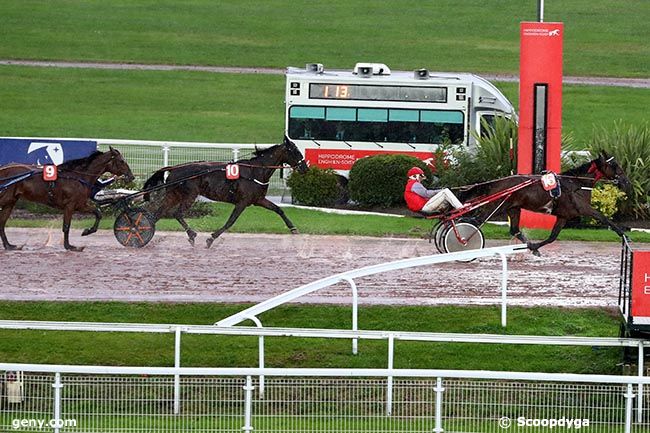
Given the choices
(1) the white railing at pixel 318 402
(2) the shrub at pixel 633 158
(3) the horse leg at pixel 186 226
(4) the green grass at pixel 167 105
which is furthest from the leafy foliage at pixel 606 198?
(1) the white railing at pixel 318 402

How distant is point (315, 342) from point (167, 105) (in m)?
21.9

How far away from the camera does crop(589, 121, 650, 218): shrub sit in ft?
74.9

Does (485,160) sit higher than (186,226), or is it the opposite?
(485,160)

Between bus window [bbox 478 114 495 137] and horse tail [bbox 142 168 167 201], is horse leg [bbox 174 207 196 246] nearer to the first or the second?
horse tail [bbox 142 168 167 201]

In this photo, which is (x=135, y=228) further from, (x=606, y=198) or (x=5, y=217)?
(x=606, y=198)

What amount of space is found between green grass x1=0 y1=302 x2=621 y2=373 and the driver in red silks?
2498 millimetres

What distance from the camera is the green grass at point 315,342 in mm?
15047

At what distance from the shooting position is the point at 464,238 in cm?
1914

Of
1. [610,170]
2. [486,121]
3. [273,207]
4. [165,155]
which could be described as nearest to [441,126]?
[486,121]

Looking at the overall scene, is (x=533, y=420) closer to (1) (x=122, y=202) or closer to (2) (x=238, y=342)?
(2) (x=238, y=342)

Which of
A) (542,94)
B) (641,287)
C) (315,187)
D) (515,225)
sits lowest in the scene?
(641,287)

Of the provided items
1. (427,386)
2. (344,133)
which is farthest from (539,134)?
(427,386)

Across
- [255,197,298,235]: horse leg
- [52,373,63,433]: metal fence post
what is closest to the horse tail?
[255,197,298,235]: horse leg

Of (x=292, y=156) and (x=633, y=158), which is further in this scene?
(x=633, y=158)
